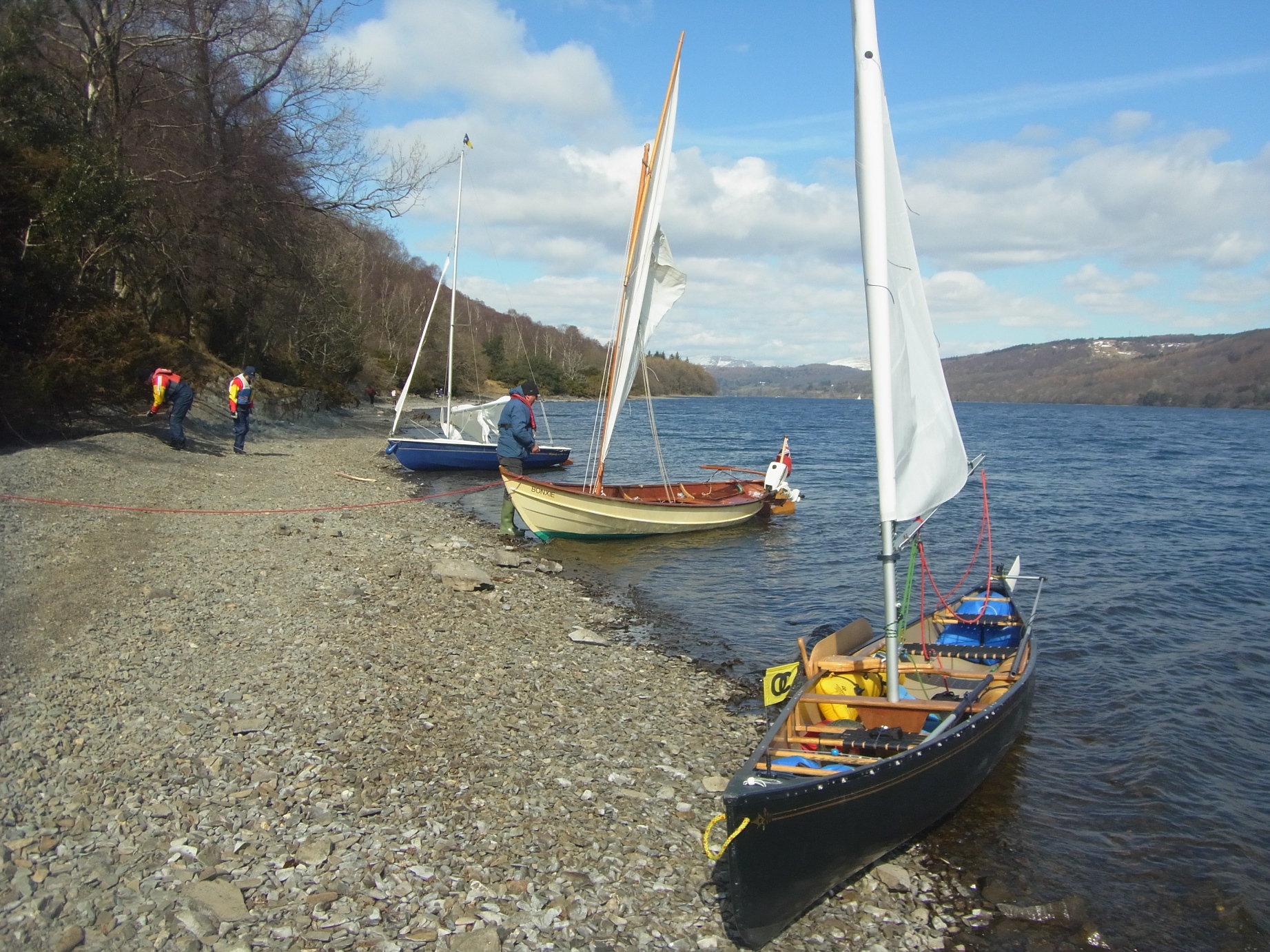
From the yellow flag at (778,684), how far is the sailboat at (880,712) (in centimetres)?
24

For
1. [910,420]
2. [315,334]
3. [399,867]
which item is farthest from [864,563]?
[315,334]

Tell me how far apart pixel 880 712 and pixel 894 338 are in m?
3.22

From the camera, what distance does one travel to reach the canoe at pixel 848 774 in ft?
17.2

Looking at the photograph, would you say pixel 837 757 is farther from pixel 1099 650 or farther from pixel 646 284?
pixel 646 284

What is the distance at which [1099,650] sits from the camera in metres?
12.4

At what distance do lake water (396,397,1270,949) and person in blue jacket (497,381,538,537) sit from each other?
1431 millimetres

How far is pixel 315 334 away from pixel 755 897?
45502mm

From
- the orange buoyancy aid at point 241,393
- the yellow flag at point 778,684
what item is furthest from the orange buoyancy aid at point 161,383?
the yellow flag at point 778,684

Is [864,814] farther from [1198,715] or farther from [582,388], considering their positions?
[582,388]

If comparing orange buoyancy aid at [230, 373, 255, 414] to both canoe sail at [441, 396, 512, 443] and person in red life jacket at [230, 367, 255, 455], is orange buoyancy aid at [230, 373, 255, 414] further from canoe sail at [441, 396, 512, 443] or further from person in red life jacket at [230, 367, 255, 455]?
canoe sail at [441, 396, 512, 443]

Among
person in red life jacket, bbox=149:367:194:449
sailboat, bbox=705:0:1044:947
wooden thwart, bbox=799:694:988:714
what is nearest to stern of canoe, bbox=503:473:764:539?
person in red life jacket, bbox=149:367:194:449

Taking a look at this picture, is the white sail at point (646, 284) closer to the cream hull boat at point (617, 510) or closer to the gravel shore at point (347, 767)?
the cream hull boat at point (617, 510)

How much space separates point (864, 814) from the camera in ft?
19.0

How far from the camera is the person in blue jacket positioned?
17.6 m
